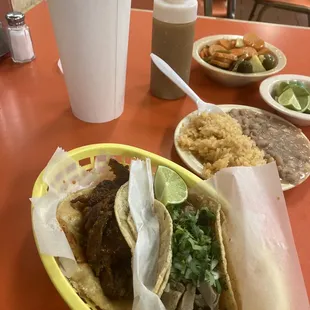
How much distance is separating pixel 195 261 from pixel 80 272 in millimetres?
173

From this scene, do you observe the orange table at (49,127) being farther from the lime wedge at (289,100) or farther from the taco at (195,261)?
the taco at (195,261)

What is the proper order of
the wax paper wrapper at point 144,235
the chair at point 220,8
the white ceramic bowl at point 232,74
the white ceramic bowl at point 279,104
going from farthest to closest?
1. the chair at point 220,8
2. the white ceramic bowl at point 232,74
3. the white ceramic bowl at point 279,104
4. the wax paper wrapper at point 144,235

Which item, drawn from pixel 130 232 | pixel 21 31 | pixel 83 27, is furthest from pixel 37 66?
pixel 130 232

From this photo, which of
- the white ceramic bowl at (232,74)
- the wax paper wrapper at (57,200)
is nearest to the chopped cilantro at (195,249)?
the wax paper wrapper at (57,200)

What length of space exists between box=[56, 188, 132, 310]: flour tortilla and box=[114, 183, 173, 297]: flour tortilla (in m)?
0.07

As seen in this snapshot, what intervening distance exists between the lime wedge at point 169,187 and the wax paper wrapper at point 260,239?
4 cm

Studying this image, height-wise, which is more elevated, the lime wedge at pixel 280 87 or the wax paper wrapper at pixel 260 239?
the wax paper wrapper at pixel 260 239

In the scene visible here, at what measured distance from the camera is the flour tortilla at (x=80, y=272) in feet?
1.82

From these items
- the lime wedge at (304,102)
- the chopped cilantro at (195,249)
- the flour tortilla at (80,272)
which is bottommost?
the lime wedge at (304,102)

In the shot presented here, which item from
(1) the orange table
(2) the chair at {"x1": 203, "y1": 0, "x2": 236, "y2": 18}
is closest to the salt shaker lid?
(1) the orange table

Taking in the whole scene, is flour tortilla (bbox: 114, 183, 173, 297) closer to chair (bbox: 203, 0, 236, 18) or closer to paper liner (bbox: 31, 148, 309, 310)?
paper liner (bbox: 31, 148, 309, 310)

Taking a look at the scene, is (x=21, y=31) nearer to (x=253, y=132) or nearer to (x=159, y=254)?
(x=253, y=132)

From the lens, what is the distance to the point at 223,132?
2.90 feet

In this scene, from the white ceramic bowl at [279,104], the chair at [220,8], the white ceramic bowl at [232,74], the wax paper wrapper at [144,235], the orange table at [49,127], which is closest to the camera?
the wax paper wrapper at [144,235]
